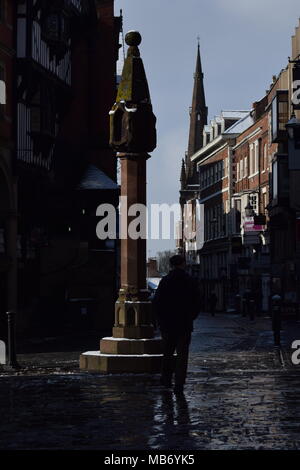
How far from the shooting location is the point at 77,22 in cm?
3516

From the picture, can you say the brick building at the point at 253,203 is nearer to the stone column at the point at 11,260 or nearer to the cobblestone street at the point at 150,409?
the stone column at the point at 11,260

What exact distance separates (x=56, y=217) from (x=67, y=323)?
11.9 ft

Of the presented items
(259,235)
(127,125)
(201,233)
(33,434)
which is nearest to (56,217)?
(127,125)

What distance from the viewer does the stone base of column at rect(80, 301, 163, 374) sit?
16.0 metres

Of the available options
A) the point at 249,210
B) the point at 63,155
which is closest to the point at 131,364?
the point at 63,155

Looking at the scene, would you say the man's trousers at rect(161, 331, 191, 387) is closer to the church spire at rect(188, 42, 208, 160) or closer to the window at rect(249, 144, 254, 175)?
the window at rect(249, 144, 254, 175)

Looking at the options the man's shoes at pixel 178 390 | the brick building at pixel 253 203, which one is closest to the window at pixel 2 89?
the brick building at pixel 253 203

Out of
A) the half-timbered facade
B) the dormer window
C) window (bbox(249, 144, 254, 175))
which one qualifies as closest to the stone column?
the half-timbered facade

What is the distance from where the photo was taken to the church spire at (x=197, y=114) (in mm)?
134375

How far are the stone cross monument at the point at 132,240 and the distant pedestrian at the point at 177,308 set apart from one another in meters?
2.66

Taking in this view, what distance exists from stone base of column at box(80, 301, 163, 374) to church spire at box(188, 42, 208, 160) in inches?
4638

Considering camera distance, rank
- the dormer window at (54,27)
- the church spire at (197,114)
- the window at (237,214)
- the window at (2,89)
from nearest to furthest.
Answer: the window at (2,89) → the dormer window at (54,27) → the window at (237,214) → the church spire at (197,114)

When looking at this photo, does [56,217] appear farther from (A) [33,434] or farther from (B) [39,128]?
(A) [33,434]

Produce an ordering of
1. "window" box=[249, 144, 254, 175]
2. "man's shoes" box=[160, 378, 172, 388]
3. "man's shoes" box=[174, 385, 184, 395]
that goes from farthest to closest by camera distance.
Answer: "window" box=[249, 144, 254, 175], "man's shoes" box=[160, 378, 172, 388], "man's shoes" box=[174, 385, 184, 395]
